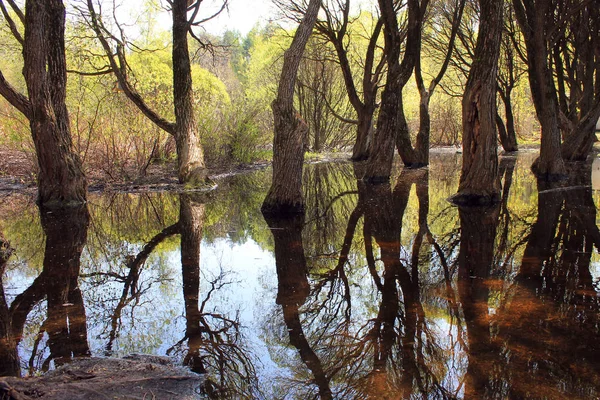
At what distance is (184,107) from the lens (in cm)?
1319

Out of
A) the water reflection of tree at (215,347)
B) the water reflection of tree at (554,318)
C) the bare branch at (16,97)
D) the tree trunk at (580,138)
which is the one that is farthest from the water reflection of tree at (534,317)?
the tree trunk at (580,138)

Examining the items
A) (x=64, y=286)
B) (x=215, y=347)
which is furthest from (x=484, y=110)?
(x=64, y=286)

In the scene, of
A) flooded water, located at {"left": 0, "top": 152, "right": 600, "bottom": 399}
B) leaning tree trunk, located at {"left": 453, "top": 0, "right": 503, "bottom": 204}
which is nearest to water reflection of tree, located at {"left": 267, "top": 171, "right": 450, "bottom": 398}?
flooded water, located at {"left": 0, "top": 152, "right": 600, "bottom": 399}

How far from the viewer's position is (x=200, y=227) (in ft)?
29.1

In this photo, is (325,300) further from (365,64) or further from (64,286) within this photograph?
(365,64)

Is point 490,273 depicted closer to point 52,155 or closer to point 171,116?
point 52,155

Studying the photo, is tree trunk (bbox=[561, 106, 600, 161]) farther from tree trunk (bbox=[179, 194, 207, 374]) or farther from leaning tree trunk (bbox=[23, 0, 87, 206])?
leaning tree trunk (bbox=[23, 0, 87, 206])

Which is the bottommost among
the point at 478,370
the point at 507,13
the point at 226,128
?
the point at 478,370

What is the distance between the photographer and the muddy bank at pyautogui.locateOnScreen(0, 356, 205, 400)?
118 inches

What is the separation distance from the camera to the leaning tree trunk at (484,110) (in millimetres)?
9984

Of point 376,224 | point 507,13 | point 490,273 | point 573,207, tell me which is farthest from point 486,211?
point 507,13

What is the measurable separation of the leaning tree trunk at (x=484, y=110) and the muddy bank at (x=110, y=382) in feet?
27.4

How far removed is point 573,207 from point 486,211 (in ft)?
6.01

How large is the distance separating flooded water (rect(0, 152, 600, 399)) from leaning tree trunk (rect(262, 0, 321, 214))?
0.55 m
